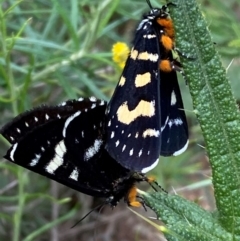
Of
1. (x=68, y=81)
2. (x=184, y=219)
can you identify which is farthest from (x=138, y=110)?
(x=68, y=81)

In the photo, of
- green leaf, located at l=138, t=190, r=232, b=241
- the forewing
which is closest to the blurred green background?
the forewing

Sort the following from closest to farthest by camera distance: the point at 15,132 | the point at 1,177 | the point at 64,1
→ the point at 15,132 → the point at 64,1 → the point at 1,177

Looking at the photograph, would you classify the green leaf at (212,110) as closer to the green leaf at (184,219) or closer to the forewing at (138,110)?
the green leaf at (184,219)

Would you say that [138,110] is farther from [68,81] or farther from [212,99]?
[68,81]

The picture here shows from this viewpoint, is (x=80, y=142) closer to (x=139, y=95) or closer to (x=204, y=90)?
(x=139, y=95)

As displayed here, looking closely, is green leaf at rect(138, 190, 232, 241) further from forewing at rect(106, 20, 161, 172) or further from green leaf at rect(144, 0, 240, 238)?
forewing at rect(106, 20, 161, 172)

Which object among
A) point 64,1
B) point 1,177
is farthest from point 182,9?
point 1,177

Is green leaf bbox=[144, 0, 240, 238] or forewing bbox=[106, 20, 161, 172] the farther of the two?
forewing bbox=[106, 20, 161, 172]

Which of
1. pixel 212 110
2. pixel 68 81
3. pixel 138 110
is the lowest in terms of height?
pixel 68 81
